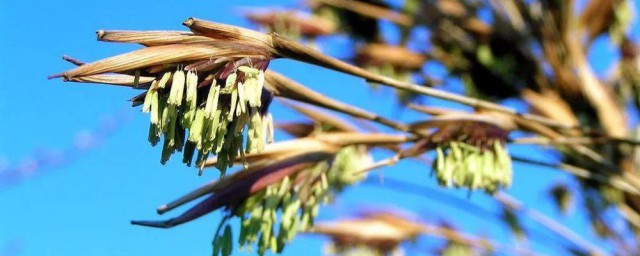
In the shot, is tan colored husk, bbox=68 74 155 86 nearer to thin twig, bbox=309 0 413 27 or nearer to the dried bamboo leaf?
the dried bamboo leaf

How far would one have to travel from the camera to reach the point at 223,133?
3.96ft

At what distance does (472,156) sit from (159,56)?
2.15 feet

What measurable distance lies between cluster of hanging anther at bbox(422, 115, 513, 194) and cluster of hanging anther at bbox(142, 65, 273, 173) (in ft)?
1.55

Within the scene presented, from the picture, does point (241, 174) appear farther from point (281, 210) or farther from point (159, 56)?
point (159, 56)

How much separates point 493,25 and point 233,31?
2.42m

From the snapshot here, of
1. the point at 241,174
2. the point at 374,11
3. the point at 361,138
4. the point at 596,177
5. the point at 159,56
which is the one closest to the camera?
the point at 159,56

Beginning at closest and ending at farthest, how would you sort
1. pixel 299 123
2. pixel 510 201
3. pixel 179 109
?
1. pixel 179 109
2. pixel 299 123
3. pixel 510 201

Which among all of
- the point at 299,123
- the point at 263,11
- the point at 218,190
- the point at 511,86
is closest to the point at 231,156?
the point at 218,190

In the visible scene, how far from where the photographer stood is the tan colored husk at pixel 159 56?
1.14 meters

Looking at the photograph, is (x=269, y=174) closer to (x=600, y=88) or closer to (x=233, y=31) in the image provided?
(x=233, y=31)

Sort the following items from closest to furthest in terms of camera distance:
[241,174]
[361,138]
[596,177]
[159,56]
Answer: [159,56]
[241,174]
[361,138]
[596,177]

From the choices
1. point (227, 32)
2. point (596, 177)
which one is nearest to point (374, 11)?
point (596, 177)

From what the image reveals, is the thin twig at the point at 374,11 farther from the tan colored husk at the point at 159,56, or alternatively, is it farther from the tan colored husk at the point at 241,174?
the tan colored husk at the point at 159,56

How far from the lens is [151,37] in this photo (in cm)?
118
